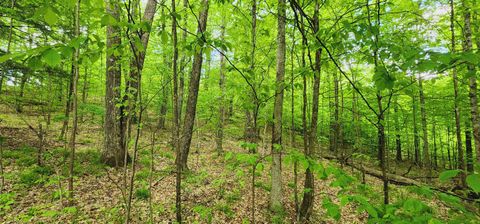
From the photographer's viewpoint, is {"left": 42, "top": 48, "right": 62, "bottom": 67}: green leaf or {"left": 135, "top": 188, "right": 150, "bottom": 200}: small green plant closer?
{"left": 42, "top": 48, "right": 62, "bottom": 67}: green leaf

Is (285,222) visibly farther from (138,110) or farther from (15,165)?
(15,165)

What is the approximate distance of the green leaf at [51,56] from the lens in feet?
3.61

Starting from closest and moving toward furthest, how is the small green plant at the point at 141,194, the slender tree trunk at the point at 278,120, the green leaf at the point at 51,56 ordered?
the green leaf at the point at 51,56 < the slender tree trunk at the point at 278,120 < the small green plant at the point at 141,194

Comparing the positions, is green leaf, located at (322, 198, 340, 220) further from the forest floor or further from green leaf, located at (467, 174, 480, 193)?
the forest floor

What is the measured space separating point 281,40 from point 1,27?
313 inches

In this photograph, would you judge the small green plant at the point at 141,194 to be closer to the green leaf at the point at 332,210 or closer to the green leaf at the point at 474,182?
the green leaf at the point at 332,210

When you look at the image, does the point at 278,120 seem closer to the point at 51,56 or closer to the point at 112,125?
the point at 51,56

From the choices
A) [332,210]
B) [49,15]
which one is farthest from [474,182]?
[49,15]

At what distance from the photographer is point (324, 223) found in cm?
580

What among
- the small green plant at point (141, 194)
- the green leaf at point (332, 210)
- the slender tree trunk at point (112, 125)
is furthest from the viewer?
the slender tree trunk at point (112, 125)

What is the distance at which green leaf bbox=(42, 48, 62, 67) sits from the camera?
1.10 meters

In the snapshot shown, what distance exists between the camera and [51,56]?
43.8 inches

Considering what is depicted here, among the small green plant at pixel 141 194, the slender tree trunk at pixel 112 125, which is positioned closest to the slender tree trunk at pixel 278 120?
the small green plant at pixel 141 194

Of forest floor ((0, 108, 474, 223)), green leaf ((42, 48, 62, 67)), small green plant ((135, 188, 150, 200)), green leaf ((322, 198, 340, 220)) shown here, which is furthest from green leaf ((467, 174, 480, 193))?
small green plant ((135, 188, 150, 200))
